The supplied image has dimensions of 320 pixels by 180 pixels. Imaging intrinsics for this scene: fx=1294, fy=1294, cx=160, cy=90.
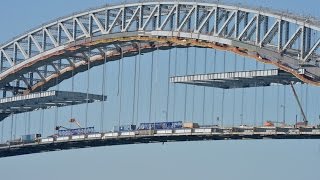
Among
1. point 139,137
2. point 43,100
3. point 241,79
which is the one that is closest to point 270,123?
point 241,79

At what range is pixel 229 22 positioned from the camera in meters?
121

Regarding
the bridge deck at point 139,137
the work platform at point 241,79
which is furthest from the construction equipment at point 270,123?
the work platform at point 241,79

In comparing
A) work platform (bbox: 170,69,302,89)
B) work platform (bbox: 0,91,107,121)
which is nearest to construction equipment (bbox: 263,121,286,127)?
work platform (bbox: 170,69,302,89)

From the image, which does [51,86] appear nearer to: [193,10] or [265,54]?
[193,10]

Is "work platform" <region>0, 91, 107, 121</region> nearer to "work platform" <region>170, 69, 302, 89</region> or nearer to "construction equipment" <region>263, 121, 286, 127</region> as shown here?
"work platform" <region>170, 69, 302, 89</region>

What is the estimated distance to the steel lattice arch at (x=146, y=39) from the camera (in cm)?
11306

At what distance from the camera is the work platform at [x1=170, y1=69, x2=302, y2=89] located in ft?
370

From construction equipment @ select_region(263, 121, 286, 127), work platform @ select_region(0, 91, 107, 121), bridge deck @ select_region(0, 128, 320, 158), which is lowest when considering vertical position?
bridge deck @ select_region(0, 128, 320, 158)

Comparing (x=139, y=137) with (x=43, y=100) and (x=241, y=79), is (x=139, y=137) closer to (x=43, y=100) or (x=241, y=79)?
Answer: (x=241, y=79)

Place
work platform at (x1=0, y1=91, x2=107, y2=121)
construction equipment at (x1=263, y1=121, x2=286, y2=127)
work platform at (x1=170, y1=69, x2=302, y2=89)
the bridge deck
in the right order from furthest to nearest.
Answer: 1. work platform at (x1=0, y1=91, x2=107, y2=121)
2. construction equipment at (x1=263, y1=121, x2=286, y2=127)
3. work platform at (x1=170, y1=69, x2=302, y2=89)
4. the bridge deck

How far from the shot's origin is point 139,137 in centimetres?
12975

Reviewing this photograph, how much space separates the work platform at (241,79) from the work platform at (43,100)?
24.0 metres

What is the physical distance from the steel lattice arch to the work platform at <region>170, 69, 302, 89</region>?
1431 mm

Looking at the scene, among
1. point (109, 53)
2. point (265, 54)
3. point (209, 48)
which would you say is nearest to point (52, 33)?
point (109, 53)
